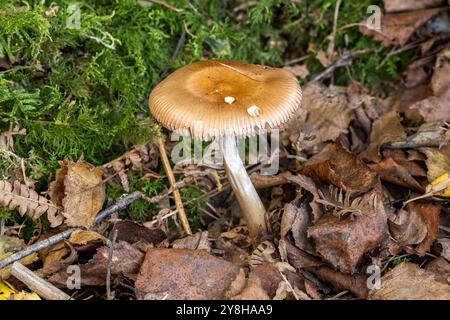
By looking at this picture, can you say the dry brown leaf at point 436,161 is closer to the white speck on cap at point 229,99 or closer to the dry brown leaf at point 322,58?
the dry brown leaf at point 322,58

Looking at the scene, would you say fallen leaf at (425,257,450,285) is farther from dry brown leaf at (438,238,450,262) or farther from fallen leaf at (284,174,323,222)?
fallen leaf at (284,174,323,222)

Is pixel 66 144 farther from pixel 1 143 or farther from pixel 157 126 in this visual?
pixel 157 126

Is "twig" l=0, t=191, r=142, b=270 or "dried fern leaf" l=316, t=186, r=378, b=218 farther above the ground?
"dried fern leaf" l=316, t=186, r=378, b=218

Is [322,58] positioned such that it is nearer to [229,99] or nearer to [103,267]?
[229,99]

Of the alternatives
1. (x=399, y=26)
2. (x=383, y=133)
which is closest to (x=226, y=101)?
(x=383, y=133)

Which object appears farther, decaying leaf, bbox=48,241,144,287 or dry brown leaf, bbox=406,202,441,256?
dry brown leaf, bbox=406,202,441,256

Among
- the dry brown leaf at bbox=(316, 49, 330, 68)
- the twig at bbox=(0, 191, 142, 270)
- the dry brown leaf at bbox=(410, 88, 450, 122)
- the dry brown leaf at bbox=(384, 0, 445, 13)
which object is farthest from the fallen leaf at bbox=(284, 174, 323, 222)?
the dry brown leaf at bbox=(384, 0, 445, 13)

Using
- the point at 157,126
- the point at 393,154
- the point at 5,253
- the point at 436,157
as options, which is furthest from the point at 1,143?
the point at 436,157
